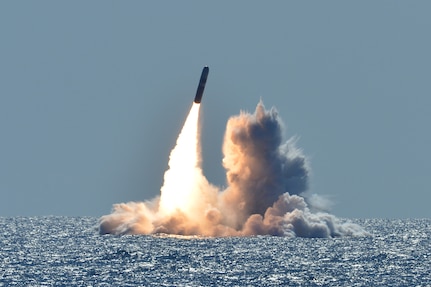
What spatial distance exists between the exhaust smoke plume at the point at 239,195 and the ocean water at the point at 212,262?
2448 millimetres

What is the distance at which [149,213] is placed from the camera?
152m

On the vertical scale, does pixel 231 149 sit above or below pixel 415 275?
above

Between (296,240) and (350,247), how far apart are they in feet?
77.5

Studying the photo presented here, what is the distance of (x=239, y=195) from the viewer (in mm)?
151000

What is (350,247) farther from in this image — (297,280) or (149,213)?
(297,280)

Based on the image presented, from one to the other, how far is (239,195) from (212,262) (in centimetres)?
2402

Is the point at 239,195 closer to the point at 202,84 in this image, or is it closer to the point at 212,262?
the point at 202,84

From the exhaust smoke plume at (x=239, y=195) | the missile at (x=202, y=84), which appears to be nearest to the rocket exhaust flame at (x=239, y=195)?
the exhaust smoke plume at (x=239, y=195)

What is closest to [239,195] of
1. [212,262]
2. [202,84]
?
[202,84]

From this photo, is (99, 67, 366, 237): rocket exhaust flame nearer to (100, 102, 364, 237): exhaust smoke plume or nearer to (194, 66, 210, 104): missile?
(100, 102, 364, 237): exhaust smoke plume

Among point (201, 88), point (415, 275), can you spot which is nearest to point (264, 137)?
point (201, 88)

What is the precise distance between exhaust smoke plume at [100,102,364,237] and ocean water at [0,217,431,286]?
2448mm

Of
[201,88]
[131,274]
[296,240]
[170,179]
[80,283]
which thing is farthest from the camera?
[296,240]

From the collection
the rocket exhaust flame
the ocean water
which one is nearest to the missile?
the rocket exhaust flame
